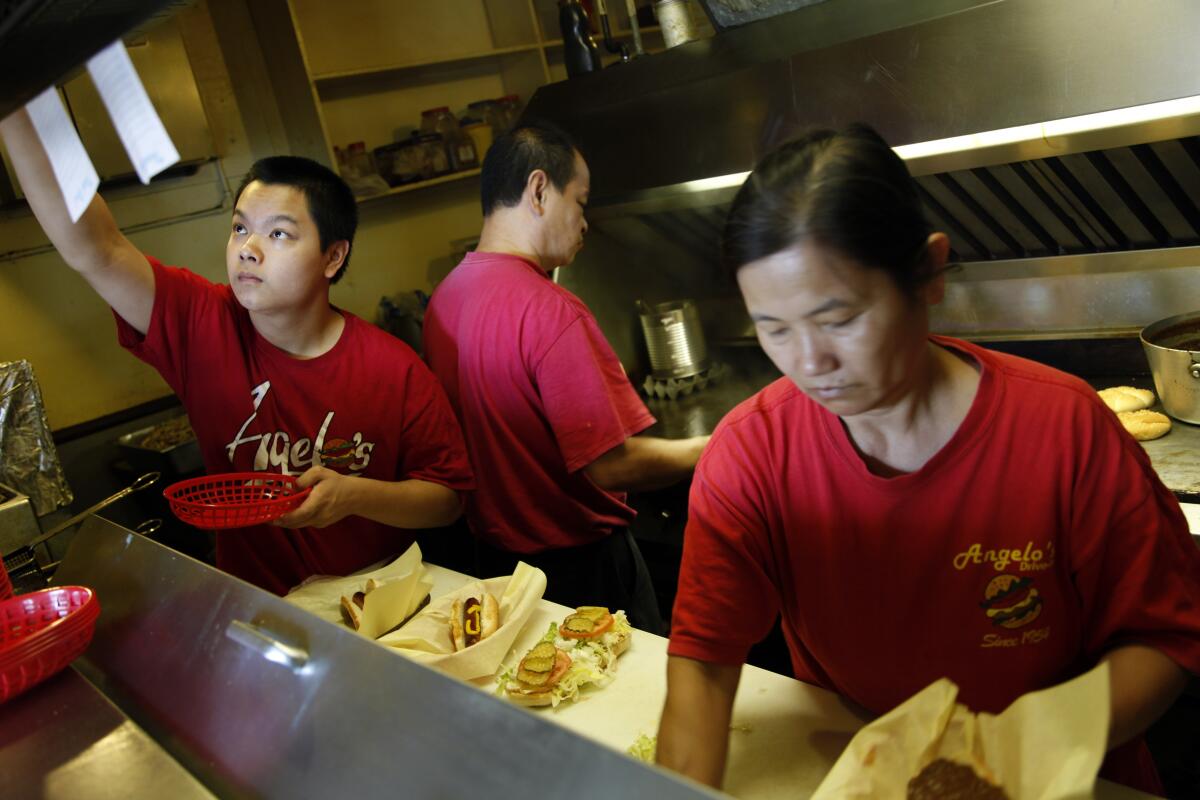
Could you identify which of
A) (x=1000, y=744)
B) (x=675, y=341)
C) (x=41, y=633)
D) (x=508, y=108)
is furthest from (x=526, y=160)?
(x=508, y=108)

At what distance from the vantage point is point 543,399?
2168mm

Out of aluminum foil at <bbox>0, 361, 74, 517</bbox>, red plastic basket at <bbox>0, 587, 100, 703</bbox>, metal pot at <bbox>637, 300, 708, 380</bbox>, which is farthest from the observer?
metal pot at <bbox>637, 300, 708, 380</bbox>

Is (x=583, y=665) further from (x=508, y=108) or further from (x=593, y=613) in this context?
(x=508, y=108)

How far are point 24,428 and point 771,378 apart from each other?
7.92ft

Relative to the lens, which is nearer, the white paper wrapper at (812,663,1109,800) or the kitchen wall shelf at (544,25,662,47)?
the white paper wrapper at (812,663,1109,800)

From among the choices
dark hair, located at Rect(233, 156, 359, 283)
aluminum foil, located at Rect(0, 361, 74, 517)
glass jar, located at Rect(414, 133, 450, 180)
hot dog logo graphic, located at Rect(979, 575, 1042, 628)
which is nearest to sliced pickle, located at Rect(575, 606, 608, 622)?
hot dog logo graphic, located at Rect(979, 575, 1042, 628)

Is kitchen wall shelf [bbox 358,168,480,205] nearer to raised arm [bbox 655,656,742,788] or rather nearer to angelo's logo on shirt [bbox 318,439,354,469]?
angelo's logo on shirt [bbox 318,439,354,469]

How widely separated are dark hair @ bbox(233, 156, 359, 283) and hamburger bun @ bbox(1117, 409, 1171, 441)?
189 cm

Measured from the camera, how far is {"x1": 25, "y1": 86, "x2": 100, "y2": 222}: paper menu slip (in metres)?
0.78

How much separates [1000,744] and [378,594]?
114 cm

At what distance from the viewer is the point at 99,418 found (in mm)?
3918

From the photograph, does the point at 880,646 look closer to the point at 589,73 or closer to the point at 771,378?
the point at 771,378

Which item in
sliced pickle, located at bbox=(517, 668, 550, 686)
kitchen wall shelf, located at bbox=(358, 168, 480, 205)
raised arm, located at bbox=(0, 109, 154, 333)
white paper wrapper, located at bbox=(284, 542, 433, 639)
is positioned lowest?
sliced pickle, located at bbox=(517, 668, 550, 686)

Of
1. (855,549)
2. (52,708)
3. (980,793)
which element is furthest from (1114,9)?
(52,708)
